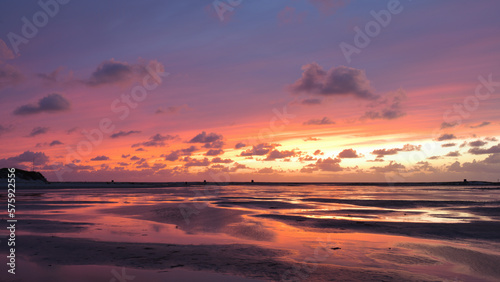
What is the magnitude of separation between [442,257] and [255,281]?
301 inches

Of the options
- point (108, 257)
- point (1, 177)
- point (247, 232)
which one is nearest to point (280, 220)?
point (247, 232)

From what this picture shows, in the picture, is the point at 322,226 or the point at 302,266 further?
the point at 322,226

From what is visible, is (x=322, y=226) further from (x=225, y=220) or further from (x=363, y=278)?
(x=363, y=278)

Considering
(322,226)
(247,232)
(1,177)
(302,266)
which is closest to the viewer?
(302,266)

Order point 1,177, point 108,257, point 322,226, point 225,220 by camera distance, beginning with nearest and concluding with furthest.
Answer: point 108,257 → point 322,226 → point 225,220 → point 1,177

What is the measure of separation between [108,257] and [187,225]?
29.9ft

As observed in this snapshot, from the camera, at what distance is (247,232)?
18203 mm

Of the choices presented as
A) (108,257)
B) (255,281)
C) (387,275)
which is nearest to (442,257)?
(387,275)

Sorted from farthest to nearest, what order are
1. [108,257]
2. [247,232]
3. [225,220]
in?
1. [225,220]
2. [247,232]
3. [108,257]

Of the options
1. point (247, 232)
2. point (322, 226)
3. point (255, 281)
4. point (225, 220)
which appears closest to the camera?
point (255, 281)

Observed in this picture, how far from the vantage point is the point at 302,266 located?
35.4ft

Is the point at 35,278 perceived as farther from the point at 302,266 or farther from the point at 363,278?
the point at 363,278

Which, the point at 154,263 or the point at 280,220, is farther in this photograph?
the point at 280,220

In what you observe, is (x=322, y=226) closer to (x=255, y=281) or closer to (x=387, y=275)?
(x=387, y=275)
